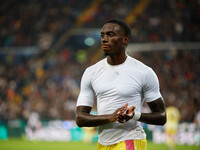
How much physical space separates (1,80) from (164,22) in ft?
29.9

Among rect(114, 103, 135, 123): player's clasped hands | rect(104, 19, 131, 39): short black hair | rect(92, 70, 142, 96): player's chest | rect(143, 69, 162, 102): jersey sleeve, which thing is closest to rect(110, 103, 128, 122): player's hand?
rect(114, 103, 135, 123): player's clasped hands

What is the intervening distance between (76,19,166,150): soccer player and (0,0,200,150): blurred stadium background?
9.71m

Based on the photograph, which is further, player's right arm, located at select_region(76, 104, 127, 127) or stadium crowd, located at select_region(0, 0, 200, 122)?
stadium crowd, located at select_region(0, 0, 200, 122)

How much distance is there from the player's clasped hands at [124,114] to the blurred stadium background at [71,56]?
10047 millimetres

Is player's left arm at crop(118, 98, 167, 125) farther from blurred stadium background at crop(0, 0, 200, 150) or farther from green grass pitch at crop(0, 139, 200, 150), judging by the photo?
blurred stadium background at crop(0, 0, 200, 150)

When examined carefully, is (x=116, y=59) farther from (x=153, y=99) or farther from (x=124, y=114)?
(x=124, y=114)

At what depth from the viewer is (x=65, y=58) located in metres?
19.6

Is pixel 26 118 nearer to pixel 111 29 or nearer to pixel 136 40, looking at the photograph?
pixel 136 40

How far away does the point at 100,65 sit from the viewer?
3641 millimetres

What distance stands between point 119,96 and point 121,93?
0.11ft

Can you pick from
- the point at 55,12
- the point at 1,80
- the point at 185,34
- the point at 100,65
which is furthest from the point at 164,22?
the point at 100,65

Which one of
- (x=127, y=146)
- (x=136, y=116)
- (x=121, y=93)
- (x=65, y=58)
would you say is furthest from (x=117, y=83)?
(x=65, y=58)

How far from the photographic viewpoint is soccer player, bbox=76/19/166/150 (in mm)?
3402

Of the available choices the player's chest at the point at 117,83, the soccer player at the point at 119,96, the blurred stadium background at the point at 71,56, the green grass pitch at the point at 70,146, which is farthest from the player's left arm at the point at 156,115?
the blurred stadium background at the point at 71,56
